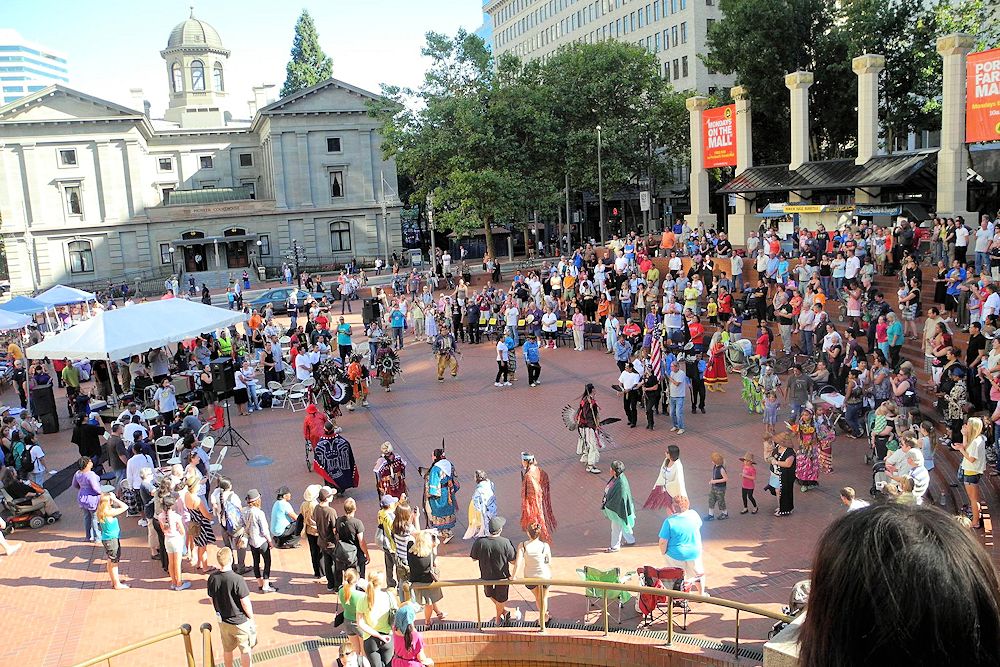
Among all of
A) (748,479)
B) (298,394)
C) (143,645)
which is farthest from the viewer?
(298,394)

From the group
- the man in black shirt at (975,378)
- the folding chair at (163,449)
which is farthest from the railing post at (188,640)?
the man in black shirt at (975,378)

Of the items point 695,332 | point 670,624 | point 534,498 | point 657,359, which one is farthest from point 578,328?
point 670,624

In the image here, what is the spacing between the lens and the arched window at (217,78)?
250ft

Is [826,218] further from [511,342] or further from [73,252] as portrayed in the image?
[73,252]

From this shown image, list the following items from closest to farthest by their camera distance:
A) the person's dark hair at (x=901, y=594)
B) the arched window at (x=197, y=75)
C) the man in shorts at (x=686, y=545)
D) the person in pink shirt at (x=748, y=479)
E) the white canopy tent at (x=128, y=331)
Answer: the person's dark hair at (x=901, y=594), the man in shorts at (x=686, y=545), the person in pink shirt at (x=748, y=479), the white canopy tent at (x=128, y=331), the arched window at (x=197, y=75)

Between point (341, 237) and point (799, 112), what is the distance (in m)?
38.7

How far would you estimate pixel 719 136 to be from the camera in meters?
39.8

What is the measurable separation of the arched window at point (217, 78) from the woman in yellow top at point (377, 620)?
248 ft

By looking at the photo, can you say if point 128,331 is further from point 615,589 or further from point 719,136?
point 719,136

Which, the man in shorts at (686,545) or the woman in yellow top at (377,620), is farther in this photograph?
the man in shorts at (686,545)

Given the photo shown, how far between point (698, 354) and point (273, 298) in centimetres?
2645

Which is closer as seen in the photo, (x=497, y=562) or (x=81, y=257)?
(x=497, y=562)

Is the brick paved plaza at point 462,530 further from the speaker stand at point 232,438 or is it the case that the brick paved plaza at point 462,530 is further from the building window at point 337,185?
the building window at point 337,185

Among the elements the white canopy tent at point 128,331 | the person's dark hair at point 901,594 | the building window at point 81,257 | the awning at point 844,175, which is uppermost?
the awning at point 844,175
